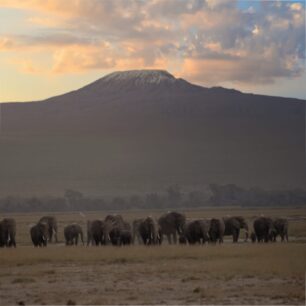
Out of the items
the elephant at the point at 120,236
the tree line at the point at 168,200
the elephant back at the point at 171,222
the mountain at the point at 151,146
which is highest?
the mountain at the point at 151,146

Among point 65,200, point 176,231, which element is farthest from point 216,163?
point 176,231

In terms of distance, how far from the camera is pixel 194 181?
13862cm

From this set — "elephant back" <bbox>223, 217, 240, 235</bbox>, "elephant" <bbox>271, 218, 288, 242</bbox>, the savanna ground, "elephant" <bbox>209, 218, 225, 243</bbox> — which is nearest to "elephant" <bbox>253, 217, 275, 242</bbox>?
"elephant" <bbox>271, 218, 288, 242</bbox>

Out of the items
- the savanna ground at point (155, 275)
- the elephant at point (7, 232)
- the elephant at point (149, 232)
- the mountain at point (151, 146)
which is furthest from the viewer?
the mountain at point (151, 146)

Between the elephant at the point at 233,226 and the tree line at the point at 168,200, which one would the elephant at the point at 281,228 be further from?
the tree line at the point at 168,200

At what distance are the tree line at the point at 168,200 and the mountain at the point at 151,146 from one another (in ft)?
34.9

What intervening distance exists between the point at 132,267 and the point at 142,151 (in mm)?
131068

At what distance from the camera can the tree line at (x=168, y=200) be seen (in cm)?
11012

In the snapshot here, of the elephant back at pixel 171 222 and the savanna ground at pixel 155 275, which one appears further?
the elephant back at pixel 171 222

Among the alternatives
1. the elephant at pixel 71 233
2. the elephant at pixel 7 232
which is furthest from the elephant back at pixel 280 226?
the elephant at pixel 7 232

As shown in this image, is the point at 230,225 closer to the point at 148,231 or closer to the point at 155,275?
the point at 148,231

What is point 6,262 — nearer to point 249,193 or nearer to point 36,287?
point 36,287

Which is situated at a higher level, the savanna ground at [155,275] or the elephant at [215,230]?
the elephant at [215,230]

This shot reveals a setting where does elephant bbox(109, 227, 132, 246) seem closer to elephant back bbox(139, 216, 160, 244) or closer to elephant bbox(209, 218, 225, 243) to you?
elephant back bbox(139, 216, 160, 244)
